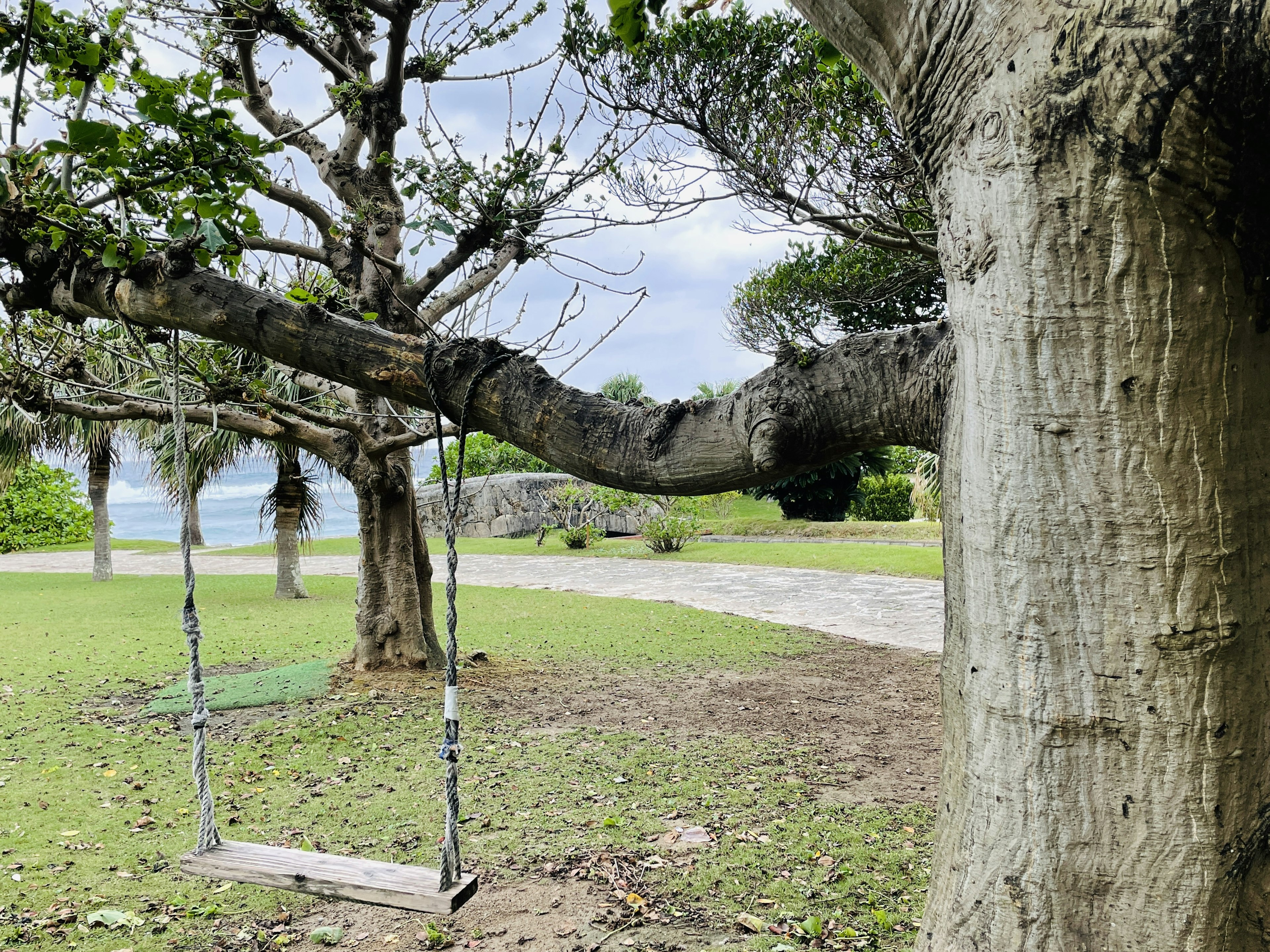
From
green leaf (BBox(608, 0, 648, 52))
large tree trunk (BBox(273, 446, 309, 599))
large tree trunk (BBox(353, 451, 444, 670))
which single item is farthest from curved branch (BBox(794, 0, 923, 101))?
large tree trunk (BBox(273, 446, 309, 599))

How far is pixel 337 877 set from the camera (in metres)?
2.59

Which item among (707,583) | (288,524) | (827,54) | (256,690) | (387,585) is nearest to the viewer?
(827,54)

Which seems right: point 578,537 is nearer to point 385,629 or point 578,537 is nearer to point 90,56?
point 385,629

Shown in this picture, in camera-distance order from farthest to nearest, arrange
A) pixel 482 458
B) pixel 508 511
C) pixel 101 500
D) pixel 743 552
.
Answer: pixel 508 511
pixel 482 458
pixel 743 552
pixel 101 500

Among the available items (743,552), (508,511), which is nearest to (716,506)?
(508,511)

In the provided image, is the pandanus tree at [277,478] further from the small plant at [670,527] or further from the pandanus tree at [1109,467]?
the pandanus tree at [1109,467]

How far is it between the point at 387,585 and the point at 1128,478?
22.3ft

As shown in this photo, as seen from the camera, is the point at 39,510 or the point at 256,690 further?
the point at 39,510

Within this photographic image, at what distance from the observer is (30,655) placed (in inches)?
354

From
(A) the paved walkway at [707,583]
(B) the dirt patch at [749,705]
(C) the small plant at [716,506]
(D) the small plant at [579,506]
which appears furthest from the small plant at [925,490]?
(B) the dirt patch at [749,705]

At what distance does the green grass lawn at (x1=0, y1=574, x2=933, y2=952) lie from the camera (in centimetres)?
358

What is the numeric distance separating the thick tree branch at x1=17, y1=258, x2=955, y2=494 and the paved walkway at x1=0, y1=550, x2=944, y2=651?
485 centimetres

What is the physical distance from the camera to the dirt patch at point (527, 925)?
3.22 metres

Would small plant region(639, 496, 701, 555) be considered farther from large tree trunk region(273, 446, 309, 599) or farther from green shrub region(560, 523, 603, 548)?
large tree trunk region(273, 446, 309, 599)
